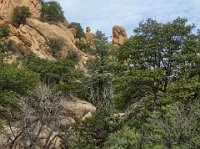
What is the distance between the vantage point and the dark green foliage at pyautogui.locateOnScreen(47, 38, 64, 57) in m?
64.6

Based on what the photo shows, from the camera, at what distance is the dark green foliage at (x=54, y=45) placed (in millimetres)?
64625

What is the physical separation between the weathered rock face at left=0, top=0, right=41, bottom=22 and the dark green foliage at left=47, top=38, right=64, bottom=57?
7849 mm

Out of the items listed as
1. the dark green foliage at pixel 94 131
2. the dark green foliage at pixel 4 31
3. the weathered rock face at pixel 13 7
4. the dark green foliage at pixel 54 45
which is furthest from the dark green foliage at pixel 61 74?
the weathered rock face at pixel 13 7

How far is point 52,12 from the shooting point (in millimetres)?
76562

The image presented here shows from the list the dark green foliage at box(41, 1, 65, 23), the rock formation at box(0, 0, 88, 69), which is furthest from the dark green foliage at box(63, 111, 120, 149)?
the dark green foliage at box(41, 1, 65, 23)

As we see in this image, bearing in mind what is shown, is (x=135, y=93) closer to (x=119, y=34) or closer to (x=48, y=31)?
(x=48, y=31)

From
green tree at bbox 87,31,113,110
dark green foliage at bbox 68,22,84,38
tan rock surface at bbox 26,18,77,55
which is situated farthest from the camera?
dark green foliage at bbox 68,22,84,38

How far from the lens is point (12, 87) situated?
26953mm

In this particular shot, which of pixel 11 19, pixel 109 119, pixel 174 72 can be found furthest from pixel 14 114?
pixel 11 19

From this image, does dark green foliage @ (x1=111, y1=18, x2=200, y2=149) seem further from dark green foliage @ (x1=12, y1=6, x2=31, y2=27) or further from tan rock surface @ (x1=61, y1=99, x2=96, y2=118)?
dark green foliage @ (x1=12, y1=6, x2=31, y2=27)

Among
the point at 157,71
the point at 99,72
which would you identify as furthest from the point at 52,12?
the point at 157,71

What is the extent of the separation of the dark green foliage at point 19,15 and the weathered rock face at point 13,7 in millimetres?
902

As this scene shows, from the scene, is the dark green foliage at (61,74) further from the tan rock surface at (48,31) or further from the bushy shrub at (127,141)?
the bushy shrub at (127,141)

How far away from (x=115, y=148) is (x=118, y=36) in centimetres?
6525
